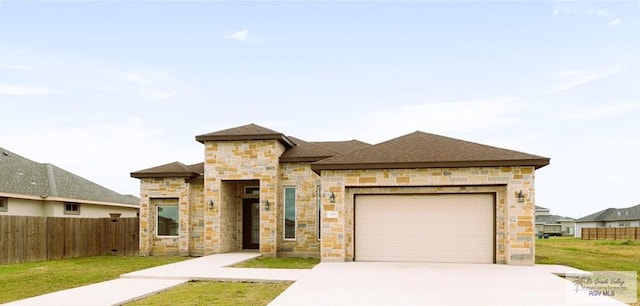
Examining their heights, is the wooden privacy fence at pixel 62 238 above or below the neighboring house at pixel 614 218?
above

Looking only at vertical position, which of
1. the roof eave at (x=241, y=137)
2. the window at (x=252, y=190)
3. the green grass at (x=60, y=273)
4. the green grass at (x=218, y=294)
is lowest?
the green grass at (x=60, y=273)

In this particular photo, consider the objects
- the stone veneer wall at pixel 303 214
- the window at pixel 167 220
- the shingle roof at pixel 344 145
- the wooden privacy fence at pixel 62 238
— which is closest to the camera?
the wooden privacy fence at pixel 62 238

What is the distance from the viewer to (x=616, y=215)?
46.9m

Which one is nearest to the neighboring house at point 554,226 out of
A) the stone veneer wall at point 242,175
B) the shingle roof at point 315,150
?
the shingle roof at point 315,150

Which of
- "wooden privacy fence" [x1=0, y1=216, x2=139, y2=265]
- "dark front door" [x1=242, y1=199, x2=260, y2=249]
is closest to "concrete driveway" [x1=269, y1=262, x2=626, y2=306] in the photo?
"dark front door" [x1=242, y1=199, x2=260, y2=249]

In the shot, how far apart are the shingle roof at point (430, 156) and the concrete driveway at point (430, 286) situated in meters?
2.80

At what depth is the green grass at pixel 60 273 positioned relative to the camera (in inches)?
385

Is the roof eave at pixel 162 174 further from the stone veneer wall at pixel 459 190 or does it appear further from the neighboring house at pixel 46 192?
the stone veneer wall at pixel 459 190

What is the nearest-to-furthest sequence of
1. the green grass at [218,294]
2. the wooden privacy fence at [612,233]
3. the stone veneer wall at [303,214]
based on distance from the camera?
1. the green grass at [218,294]
2. the stone veneer wall at [303,214]
3. the wooden privacy fence at [612,233]

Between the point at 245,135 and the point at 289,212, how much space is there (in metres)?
3.17

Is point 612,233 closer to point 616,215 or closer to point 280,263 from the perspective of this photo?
point 616,215

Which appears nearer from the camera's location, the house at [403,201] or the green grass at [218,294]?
the green grass at [218,294]

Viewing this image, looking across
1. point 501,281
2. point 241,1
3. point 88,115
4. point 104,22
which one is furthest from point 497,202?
point 88,115

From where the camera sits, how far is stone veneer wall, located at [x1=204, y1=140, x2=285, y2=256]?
1598 centimetres
